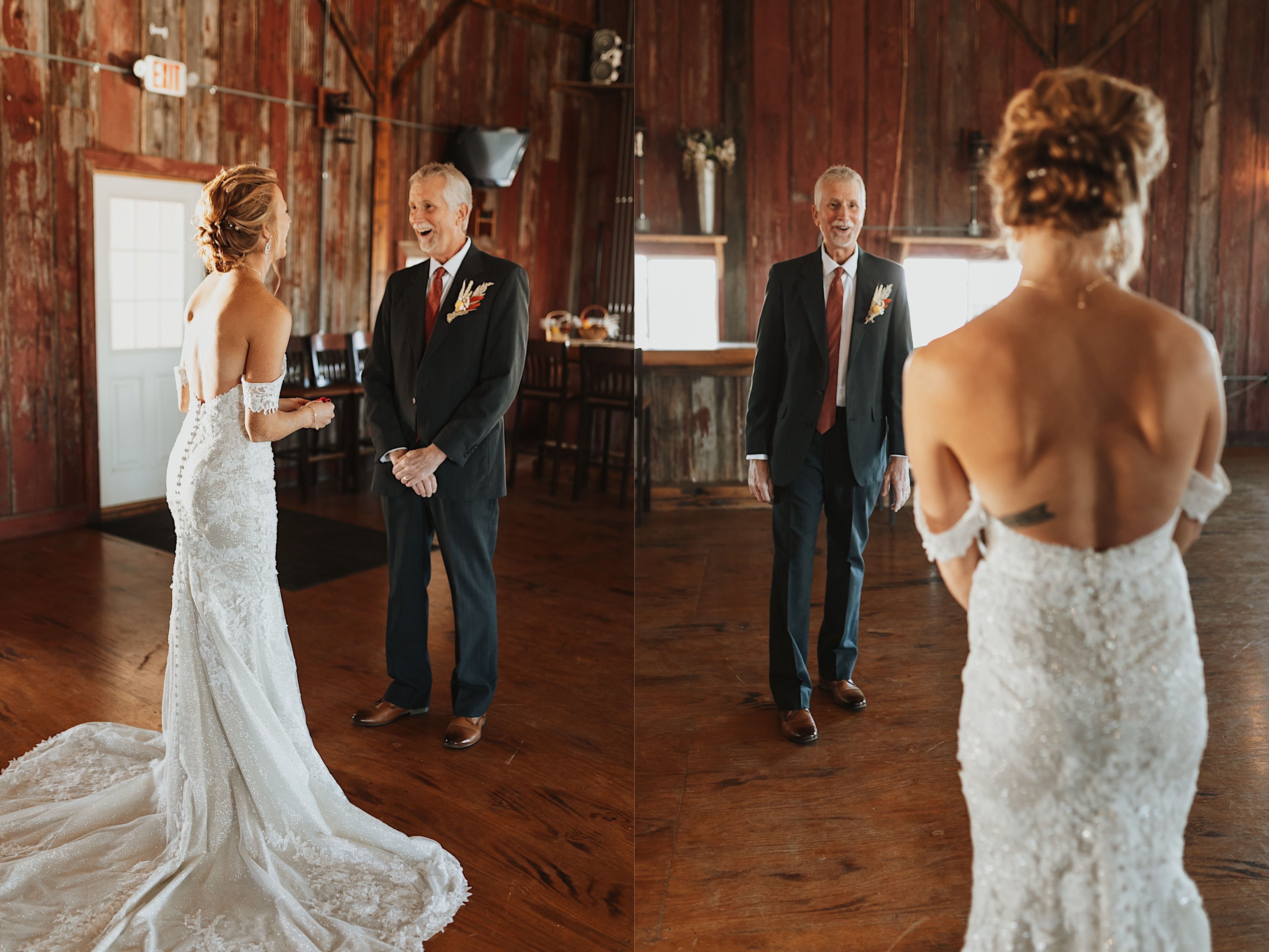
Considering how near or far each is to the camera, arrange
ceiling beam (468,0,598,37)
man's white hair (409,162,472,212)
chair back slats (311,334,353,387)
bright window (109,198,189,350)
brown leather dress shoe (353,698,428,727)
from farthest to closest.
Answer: chair back slats (311,334,353,387) < ceiling beam (468,0,598,37) < bright window (109,198,189,350) < brown leather dress shoe (353,698,428,727) < man's white hair (409,162,472,212)

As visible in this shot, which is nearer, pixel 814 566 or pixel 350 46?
pixel 814 566

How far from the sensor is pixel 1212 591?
1.28 meters

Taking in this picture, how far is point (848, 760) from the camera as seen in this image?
1423 mm

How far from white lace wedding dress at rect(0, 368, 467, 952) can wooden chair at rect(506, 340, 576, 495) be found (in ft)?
5.67

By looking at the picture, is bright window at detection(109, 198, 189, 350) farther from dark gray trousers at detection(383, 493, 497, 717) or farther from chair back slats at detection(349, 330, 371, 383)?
chair back slats at detection(349, 330, 371, 383)

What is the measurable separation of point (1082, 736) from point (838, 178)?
0.74m

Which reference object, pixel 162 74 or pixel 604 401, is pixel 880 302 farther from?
pixel 162 74

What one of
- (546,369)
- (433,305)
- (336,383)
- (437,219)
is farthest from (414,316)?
(336,383)

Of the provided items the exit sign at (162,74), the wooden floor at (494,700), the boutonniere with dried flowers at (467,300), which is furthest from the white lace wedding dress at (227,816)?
the exit sign at (162,74)

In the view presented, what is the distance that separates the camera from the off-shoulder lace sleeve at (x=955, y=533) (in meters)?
1.19

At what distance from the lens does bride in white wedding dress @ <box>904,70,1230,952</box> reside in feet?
3.62

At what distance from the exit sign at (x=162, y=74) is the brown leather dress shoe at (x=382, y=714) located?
3.68m

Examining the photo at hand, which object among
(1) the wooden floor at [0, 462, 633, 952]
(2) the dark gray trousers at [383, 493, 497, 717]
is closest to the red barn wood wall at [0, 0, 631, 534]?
(1) the wooden floor at [0, 462, 633, 952]

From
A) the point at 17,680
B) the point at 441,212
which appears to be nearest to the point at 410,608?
the point at 441,212
